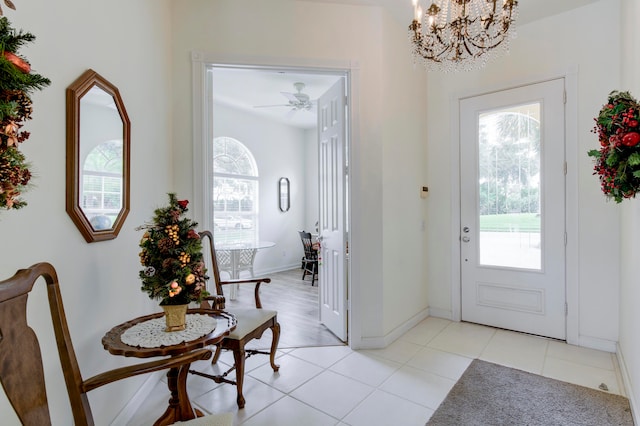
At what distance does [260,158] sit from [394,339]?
4.62 m

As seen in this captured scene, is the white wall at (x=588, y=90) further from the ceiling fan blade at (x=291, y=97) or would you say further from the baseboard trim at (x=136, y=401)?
the baseboard trim at (x=136, y=401)

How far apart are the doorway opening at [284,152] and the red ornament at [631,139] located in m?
1.90

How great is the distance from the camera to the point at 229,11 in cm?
273

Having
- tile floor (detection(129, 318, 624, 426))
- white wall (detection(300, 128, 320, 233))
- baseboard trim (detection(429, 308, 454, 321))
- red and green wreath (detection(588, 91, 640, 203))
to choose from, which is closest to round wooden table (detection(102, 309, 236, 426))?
tile floor (detection(129, 318, 624, 426))

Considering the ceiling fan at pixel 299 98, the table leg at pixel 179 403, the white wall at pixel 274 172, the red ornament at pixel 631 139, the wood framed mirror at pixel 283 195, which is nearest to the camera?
the red ornament at pixel 631 139

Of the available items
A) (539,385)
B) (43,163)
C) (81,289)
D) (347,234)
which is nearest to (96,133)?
(43,163)

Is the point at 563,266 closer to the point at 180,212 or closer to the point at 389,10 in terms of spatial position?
the point at 389,10

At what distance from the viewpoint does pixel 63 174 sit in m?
1.49

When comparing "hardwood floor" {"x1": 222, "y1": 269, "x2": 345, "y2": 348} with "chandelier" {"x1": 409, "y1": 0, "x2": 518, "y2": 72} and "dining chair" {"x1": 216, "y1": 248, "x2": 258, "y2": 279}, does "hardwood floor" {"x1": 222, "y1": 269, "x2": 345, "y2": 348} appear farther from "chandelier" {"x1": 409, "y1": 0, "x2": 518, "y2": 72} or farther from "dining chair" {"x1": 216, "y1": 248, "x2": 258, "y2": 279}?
"chandelier" {"x1": 409, "y1": 0, "x2": 518, "y2": 72}

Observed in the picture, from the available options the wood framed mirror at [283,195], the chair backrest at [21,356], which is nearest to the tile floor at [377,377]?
the chair backrest at [21,356]

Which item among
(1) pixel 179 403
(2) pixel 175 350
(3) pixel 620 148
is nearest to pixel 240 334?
(1) pixel 179 403

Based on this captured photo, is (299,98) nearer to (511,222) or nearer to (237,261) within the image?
(237,261)

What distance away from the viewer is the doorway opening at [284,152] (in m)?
3.02

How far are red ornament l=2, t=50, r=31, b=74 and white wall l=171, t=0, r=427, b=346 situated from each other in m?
1.91
